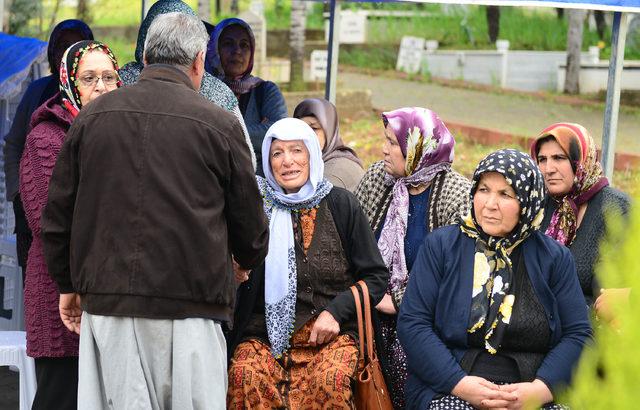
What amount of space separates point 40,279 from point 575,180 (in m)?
2.43

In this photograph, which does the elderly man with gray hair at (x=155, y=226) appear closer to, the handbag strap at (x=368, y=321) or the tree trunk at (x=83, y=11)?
the handbag strap at (x=368, y=321)

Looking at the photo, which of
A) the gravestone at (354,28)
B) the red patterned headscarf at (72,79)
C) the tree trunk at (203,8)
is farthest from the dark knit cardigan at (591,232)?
the gravestone at (354,28)

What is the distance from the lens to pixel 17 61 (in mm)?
6410

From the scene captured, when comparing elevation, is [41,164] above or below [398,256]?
above

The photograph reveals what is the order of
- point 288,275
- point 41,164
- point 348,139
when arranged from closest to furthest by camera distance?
1. point 41,164
2. point 288,275
3. point 348,139

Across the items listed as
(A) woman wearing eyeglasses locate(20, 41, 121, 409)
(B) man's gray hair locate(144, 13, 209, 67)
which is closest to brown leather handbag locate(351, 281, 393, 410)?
(A) woman wearing eyeglasses locate(20, 41, 121, 409)

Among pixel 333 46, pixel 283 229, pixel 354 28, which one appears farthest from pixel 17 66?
pixel 354 28

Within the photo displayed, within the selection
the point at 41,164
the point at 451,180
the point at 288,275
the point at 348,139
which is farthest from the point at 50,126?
the point at 348,139

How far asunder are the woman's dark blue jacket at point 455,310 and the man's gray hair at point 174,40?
54.0 inches

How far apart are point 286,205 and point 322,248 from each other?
10.1 inches

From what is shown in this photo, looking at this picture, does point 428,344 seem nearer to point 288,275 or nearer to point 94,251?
point 288,275

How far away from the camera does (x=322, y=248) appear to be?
4488 millimetres

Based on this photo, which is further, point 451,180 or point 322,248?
point 451,180

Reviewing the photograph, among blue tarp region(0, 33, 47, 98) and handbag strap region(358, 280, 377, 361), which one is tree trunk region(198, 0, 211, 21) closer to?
blue tarp region(0, 33, 47, 98)
